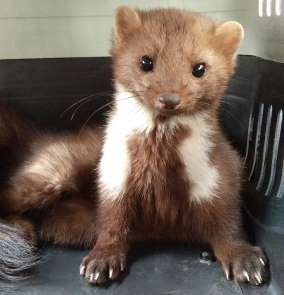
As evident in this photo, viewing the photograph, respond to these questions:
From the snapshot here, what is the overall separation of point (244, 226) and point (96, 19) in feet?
2.54

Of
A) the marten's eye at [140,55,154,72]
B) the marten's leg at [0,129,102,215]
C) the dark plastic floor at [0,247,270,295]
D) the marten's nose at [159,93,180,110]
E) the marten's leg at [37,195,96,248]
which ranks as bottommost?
the dark plastic floor at [0,247,270,295]

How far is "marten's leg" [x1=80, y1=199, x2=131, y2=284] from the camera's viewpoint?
3.69 feet

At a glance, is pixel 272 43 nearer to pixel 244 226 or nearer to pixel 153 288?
pixel 244 226

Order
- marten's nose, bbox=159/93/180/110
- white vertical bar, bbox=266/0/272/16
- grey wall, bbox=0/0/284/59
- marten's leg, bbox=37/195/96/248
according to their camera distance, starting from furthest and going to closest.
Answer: grey wall, bbox=0/0/284/59
white vertical bar, bbox=266/0/272/16
marten's leg, bbox=37/195/96/248
marten's nose, bbox=159/93/180/110

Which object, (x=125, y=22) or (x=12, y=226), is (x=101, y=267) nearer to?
(x=12, y=226)

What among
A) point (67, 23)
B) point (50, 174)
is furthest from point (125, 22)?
point (67, 23)

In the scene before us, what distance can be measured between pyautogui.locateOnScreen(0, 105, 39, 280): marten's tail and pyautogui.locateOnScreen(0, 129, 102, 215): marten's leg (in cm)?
4

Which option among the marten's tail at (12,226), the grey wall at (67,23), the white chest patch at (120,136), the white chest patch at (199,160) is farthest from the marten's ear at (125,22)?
the grey wall at (67,23)

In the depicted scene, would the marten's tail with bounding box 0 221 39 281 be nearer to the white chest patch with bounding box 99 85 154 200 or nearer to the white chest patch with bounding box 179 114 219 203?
the white chest patch with bounding box 99 85 154 200

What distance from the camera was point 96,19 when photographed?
1.70 meters

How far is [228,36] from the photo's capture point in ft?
3.73

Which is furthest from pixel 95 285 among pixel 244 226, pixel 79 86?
pixel 79 86

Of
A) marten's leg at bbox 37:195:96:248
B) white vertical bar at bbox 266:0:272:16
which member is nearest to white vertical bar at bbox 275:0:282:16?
white vertical bar at bbox 266:0:272:16

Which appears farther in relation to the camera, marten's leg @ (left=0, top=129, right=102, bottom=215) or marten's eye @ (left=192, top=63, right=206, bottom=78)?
marten's leg @ (left=0, top=129, right=102, bottom=215)
